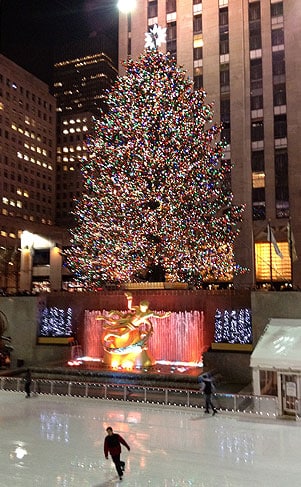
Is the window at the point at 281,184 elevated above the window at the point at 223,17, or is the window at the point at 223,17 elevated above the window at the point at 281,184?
the window at the point at 223,17

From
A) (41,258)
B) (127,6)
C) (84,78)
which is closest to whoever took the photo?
(127,6)

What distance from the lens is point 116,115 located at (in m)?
31.5

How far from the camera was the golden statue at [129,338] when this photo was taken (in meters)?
21.2

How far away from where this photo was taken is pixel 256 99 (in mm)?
43031

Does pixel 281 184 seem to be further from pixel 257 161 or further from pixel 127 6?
pixel 127 6

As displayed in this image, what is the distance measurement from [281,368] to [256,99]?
3267cm

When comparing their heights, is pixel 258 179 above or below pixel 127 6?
below

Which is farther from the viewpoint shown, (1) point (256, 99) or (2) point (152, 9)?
(2) point (152, 9)

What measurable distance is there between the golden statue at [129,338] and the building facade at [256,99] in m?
19.9

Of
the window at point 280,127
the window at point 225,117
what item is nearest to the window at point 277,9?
the window at point 225,117

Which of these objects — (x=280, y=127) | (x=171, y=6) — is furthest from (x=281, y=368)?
(x=171, y=6)

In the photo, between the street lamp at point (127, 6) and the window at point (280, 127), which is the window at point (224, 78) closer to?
the window at point (280, 127)

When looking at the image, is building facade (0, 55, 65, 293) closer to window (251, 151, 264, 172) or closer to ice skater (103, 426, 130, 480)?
window (251, 151, 264, 172)

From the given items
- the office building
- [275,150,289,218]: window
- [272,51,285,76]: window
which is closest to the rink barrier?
[275,150,289,218]: window
